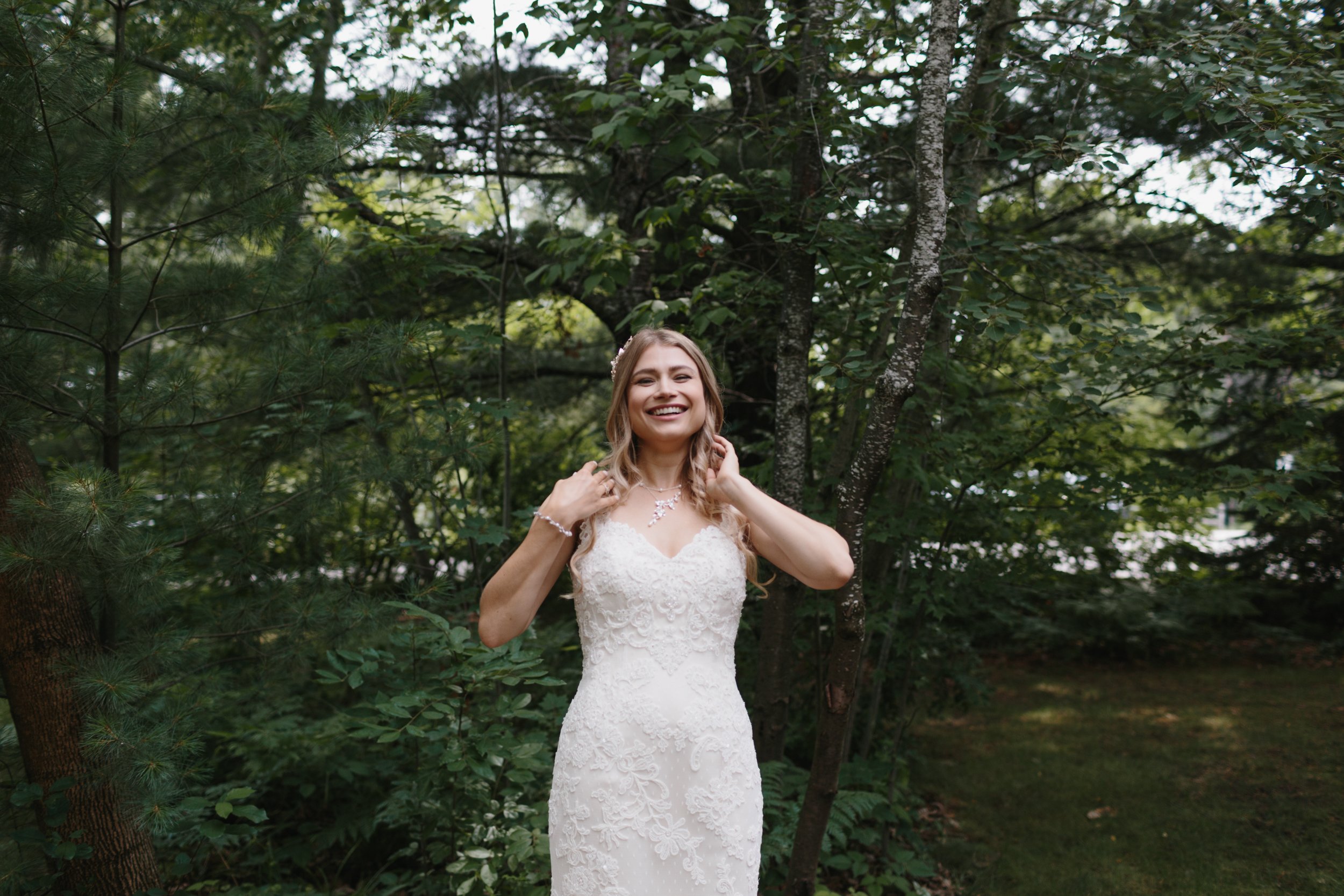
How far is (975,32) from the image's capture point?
3.58 meters

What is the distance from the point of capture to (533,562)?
211 cm

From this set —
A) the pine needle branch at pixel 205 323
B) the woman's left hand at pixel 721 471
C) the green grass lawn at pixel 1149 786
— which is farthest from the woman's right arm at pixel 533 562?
the green grass lawn at pixel 1149 786

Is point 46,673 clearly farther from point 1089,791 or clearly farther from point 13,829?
point 1089,791

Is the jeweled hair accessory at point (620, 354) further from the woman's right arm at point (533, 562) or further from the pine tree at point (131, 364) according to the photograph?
the pine tree at point (131, 364)

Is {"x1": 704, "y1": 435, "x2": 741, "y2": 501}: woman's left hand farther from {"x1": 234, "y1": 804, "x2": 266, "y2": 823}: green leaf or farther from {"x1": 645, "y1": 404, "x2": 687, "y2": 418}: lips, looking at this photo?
{"x1": 234, "y1": 804, "x2": 266, "y2": 823}: green leaf

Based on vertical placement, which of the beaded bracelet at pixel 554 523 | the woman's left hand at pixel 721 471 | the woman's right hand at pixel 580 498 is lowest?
the beaded bracelet at pixel 554 523

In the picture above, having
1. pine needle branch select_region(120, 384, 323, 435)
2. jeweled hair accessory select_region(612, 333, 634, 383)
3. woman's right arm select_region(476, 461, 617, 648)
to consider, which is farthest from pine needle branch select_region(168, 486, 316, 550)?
jeweled hair accessory select_region(612, 333, 634, 383)

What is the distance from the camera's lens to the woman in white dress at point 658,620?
196 cm

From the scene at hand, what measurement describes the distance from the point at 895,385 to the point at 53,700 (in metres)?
2.99

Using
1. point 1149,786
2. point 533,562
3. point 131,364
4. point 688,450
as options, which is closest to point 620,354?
point 688,450

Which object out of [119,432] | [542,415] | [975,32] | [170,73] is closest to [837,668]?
[119,432]

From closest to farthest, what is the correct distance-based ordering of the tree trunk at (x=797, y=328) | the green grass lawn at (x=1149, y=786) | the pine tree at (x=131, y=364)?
the pine tree at (x=131, y=364)
the tree trunk at (x=797, y=328)
the green grass lawn at (x=1149, y=786)

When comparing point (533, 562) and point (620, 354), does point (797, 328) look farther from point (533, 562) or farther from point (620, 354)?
point (533, 562)

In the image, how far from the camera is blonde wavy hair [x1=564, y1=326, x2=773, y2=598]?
2.24 meters
